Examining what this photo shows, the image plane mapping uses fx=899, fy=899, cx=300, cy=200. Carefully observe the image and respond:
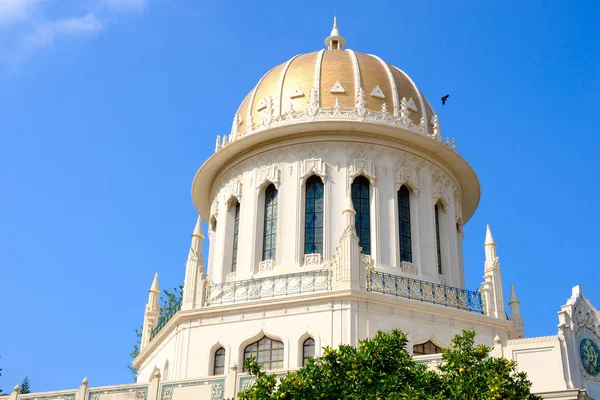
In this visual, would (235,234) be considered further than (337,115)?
Yes

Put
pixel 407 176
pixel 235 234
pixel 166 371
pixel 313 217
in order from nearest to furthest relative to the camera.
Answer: pixel 166 371 < pixel 313 217 < pixel 407 176 < pixel 235 234

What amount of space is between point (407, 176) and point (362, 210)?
2278 mm

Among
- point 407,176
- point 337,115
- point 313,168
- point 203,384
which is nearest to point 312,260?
point 313,168

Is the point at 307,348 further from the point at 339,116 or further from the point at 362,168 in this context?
the point at 339,116

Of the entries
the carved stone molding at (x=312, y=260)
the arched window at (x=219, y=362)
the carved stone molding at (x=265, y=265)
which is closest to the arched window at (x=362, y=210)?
the carved stone molding at (x=312, y=260)

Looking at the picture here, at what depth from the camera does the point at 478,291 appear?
30.0 metres

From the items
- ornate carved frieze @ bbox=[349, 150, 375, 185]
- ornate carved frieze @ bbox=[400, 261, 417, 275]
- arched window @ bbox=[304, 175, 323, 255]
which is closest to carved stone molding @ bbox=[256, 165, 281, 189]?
Answer: arched window @ bbox=[304, 175, 323, 255]

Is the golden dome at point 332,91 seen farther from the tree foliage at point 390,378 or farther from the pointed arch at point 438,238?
the tree foliage at point 390,378

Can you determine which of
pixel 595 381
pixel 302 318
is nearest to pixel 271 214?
pixel 302 318

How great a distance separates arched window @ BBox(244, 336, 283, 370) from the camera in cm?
2798

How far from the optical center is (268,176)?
3281 centimetres

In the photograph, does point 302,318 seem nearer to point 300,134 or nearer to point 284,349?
point 284,349

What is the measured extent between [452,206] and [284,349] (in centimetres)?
1001

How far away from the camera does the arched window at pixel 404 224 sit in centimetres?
3170
